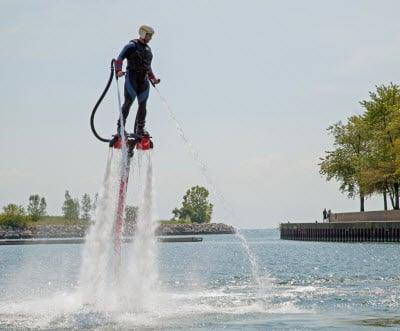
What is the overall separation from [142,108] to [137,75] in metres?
0.89

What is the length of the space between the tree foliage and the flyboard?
7546 centimetres

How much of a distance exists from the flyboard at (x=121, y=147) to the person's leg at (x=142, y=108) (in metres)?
0.23

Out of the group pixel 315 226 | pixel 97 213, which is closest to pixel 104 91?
pixel 97 213

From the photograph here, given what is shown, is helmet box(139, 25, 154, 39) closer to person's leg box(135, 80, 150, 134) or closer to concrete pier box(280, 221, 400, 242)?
person's leg box(135, 80, 150, 134)

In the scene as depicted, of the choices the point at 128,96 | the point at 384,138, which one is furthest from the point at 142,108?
the point at 384,138

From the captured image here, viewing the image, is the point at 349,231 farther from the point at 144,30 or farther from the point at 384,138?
the point at 144,30

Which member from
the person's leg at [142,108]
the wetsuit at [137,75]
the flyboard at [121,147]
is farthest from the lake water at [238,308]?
the wetsuit at [137,75]

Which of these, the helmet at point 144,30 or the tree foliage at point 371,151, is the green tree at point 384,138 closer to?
the tree foliage at point 371,151

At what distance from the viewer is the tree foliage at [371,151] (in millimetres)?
103812

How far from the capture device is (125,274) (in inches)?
1063

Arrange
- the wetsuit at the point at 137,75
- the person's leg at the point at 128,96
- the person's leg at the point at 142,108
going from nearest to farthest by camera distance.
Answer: the wetsuit at the point at 137,75, the person's leg at the point at 128,96, the person's leg at the point at 142,108

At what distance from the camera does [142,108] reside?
84.6ft

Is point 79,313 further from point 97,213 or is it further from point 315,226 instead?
point 315,226

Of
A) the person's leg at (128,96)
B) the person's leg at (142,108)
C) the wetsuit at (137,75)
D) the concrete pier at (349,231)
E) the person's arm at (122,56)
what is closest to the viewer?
the person's arm at (122,56)
